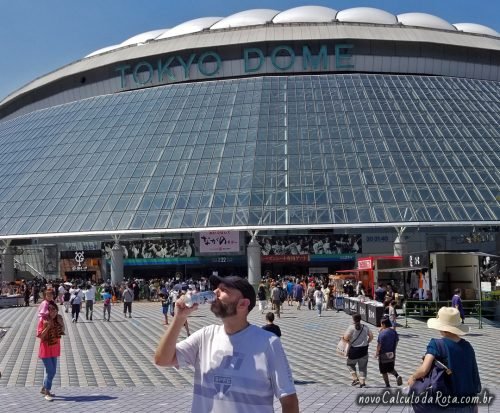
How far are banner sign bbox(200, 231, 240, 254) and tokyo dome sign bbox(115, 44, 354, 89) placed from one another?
68.2 feet

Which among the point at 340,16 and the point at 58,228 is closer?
the point at 58,228

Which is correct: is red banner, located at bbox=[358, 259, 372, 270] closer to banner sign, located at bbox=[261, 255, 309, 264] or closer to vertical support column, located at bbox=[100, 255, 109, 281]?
banner sign, located at bbox=[261, 255, 309, 264]

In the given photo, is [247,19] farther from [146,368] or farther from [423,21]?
[146,368]

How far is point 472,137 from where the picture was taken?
50.2 m

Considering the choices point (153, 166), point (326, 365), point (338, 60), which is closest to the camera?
point (326, 365)

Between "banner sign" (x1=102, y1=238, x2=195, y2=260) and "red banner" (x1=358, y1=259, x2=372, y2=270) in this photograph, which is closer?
"red banner" (x1=358, y1=259, x2=372, y2=270)

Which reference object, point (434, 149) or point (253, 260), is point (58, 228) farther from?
point (434, 149)

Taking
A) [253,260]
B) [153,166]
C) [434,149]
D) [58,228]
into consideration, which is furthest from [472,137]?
[58,228]

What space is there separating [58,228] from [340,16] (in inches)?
1281

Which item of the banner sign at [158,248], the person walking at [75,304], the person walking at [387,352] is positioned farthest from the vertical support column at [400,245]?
the person walking at [387,352]

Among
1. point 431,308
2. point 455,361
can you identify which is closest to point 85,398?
point 455,361

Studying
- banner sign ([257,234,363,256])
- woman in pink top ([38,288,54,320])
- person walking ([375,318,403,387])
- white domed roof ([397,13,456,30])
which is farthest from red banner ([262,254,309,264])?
woman in pink top ([38,288,54,320])

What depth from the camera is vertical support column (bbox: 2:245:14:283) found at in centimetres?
4922

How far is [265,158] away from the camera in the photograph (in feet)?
155
